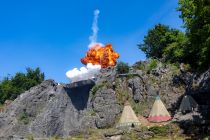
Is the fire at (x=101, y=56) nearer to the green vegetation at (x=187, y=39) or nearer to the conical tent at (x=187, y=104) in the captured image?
the green vegetation at (x=187, y=39)

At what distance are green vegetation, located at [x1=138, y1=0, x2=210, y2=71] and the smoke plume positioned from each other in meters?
9.49

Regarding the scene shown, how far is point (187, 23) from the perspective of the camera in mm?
41719

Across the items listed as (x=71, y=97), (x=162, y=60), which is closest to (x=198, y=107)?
(x=162, y=60)

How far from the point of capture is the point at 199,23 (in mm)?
37656

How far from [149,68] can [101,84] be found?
6422mm

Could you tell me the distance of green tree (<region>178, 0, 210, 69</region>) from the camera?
1366 inches

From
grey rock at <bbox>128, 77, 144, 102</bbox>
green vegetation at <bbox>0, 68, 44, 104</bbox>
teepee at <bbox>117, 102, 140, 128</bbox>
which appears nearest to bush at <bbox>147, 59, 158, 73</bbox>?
grey rock at <bbox>128, 77, 144, 102</bbox>

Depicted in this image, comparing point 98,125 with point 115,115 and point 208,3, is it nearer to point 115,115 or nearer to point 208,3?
point 115,115

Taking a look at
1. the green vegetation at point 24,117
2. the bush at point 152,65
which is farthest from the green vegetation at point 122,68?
the green vegetation at point 24,117

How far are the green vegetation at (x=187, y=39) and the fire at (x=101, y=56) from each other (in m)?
7.21

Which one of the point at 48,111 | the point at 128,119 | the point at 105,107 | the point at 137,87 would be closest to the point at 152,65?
the point at 137,87

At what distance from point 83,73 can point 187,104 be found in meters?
20.1

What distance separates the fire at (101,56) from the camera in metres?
61.7

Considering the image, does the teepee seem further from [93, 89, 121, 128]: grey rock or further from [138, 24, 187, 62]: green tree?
[138, 24, 187, 62]: green tree
